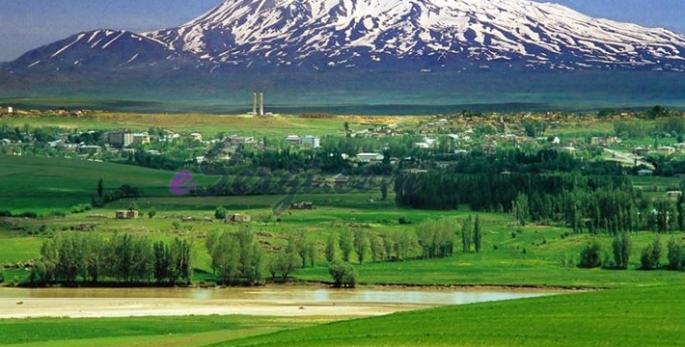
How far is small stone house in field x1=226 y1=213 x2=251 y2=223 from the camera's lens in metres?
72.3

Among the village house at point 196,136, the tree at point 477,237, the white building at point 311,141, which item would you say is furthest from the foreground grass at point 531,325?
the village house at point 196,136

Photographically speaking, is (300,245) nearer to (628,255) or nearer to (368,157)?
(628,255)

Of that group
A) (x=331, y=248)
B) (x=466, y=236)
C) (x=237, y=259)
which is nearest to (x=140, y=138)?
(x=466, y=236)

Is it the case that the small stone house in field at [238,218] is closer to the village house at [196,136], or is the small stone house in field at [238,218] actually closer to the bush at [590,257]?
the bush at [590,257]

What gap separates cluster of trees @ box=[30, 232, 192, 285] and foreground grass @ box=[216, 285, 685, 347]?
84.7 ft

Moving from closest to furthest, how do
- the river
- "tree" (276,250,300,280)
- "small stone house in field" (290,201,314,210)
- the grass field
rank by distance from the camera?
the river, "tree" (276,250,300,280), "small stone house in field" (290,201,314,210), the grass field

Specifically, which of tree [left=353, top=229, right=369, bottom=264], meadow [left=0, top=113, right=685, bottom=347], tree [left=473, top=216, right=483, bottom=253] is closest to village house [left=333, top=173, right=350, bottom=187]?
meadow [left=0, top=113, right=685, bottom=347]

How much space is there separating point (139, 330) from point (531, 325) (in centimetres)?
1411

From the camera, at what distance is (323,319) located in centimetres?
4097

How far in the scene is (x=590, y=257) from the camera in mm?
61438

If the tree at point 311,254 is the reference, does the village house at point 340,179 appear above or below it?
above

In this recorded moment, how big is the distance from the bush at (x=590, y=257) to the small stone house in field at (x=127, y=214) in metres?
22.3

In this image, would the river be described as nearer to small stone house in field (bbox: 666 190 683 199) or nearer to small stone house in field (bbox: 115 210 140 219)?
small stone house in field (bbox: 115 210 140 219)

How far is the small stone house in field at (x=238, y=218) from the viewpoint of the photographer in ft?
237
